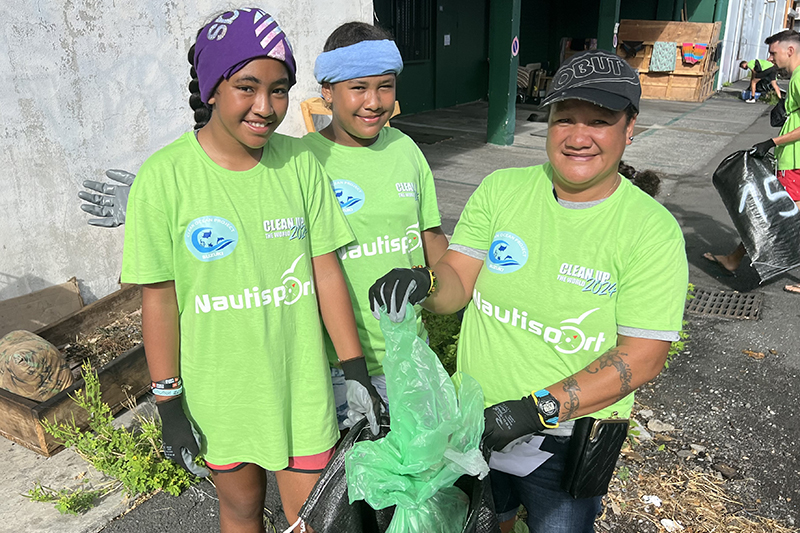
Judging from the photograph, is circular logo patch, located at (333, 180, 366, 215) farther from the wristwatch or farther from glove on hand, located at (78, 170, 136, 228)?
glove on hand, located at (78, 170, 136, 228)

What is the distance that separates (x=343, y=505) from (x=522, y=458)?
57cm

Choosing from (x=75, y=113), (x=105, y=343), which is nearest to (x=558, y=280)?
(x=105, y=343)

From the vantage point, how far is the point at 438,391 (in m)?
1.53

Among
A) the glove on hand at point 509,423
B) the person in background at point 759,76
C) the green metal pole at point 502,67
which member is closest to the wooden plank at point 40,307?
the glove on hand at point 509,423

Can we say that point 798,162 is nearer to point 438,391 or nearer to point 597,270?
point 597,270

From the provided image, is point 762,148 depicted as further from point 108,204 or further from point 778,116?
point 108,204

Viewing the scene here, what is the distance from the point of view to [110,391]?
3322 millimetres

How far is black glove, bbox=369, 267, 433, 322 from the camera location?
5.40ft

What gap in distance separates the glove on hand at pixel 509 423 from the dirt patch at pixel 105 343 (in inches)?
121

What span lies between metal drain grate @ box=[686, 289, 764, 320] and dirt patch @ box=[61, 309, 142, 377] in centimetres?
438

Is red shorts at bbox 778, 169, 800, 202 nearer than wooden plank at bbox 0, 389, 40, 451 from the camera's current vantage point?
No

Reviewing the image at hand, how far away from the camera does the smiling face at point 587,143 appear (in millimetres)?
1596

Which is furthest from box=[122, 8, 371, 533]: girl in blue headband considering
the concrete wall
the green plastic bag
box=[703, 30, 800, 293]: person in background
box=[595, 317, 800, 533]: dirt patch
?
box=[703, 30, 800, 293]: person in background

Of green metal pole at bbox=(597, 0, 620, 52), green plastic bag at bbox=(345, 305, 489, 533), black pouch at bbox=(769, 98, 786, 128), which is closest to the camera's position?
green plastic bag at bbox=(345, 305, 489, 533)
